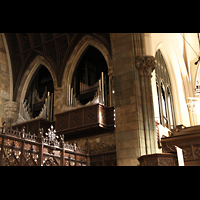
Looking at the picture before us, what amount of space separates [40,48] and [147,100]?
748 cm

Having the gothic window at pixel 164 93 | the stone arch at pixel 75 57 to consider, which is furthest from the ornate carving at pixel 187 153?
the stone arch at pixel 75 57

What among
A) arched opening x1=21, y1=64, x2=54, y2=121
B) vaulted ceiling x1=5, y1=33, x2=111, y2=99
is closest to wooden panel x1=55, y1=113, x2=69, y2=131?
arched opening x1=21, y1=64, x2=54, y2=121

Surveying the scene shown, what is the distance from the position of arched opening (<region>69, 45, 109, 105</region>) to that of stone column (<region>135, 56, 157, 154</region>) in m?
2.70

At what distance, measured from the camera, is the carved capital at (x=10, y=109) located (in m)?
14.7

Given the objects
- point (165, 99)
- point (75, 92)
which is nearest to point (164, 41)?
point (165, 99)

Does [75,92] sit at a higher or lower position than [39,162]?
higher

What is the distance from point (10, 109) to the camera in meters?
14.8

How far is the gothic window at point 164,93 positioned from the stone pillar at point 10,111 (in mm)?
6980

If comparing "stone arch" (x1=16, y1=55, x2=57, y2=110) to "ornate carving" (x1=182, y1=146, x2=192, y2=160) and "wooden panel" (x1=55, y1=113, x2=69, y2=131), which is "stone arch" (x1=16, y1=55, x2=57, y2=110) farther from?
"ornate carving" (x1=182, y1=146, x2=192, y2=160)

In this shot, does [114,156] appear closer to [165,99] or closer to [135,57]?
[135,57]

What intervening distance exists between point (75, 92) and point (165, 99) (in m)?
4.75

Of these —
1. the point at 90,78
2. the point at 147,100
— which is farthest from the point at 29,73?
the point at 147,100

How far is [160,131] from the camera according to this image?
11984mm

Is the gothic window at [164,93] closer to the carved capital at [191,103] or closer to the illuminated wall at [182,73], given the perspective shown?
the illuminated wall at [182,73]
